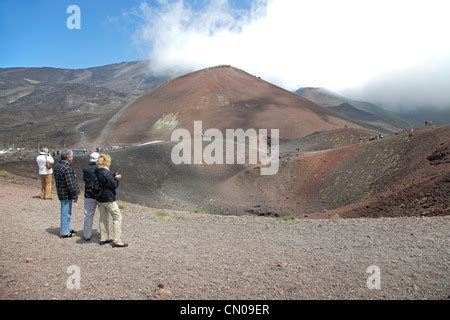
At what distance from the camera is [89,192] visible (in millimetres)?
8758

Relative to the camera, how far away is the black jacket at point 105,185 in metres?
8.51

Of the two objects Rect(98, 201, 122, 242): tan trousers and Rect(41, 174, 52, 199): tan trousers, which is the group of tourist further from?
Rect(41, 174, 52, 199): tan trousers

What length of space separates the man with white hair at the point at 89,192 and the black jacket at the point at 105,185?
18 centimetres

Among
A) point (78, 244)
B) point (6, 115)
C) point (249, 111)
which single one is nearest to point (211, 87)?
point (249, 111)

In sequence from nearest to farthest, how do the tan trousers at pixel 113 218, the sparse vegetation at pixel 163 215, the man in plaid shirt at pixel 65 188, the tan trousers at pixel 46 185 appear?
the tan trousers at pixel 113 218 → the man in plaid shirt at pixel 65 188 → the sparse vegetation at pixel 163 215 → the tan trousers at pixel 46 185

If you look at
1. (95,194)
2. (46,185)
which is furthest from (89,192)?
(46,185)

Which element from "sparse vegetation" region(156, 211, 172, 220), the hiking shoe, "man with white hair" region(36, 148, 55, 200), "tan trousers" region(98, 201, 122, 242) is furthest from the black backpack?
"man with white hair" region(36, 148, 55, 200)

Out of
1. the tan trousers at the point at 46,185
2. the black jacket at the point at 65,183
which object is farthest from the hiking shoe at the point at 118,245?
the tan trousers at the point at 46,185

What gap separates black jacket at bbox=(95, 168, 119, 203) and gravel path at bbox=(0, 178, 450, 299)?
98cm

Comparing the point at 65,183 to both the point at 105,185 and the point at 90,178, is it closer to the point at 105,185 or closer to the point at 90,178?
the point at 90,178

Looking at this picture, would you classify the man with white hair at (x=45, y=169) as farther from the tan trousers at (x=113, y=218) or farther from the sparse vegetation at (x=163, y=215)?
the tan trousers at (x=113, y=218)

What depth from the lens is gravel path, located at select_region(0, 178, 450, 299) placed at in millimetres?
6543

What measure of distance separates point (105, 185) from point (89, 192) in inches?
18.4
